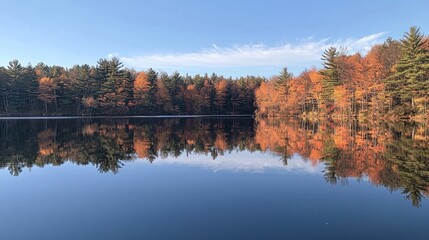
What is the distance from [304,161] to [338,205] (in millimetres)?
7638

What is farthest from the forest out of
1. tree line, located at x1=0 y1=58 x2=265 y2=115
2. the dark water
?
the dark water

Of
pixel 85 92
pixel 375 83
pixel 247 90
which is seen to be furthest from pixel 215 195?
pixel 247 90

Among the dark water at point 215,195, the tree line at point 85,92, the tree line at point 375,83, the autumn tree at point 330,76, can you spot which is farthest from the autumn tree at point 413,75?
the tree line at point 85,92

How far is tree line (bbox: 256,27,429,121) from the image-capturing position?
4306cm

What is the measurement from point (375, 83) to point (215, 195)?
4807 cm

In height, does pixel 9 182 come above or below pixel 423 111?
below

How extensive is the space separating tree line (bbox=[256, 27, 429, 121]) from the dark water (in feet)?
96.8

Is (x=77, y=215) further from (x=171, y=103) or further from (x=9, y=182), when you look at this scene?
(x=171, y=103)

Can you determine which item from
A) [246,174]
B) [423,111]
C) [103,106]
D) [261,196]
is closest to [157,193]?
[261,196]

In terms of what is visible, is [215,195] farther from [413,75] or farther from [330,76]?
[330,76]

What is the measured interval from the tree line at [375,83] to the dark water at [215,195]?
96.8 feet

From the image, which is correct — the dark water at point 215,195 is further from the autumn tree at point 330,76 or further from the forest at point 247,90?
the autumn tree at point 330,76

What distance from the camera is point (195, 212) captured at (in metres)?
8.37

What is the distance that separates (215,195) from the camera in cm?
1009
